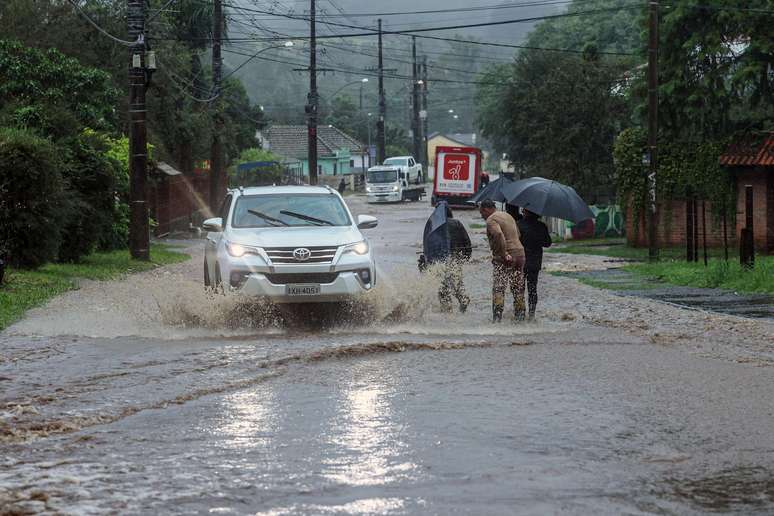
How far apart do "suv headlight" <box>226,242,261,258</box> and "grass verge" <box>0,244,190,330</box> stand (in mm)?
3005

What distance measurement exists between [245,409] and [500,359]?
150 inches

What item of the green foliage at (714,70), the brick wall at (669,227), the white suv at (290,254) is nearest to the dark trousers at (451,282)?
the white suv at (290,254)

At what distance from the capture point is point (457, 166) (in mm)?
58406

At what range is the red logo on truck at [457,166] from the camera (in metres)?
58.2

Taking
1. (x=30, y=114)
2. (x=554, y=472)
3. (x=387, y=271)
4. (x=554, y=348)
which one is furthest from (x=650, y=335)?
(x=30, y=114)

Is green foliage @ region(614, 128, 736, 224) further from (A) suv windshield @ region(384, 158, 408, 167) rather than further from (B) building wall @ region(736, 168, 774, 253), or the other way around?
(A) suv windshield @ region(384, 158, 408, 167)

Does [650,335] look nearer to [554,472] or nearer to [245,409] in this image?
[245,409]

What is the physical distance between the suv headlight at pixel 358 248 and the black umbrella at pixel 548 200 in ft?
8.37

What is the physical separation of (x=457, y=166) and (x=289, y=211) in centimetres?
4286

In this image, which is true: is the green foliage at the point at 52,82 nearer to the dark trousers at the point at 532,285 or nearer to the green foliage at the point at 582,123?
the dark trousers at the point at 532,285

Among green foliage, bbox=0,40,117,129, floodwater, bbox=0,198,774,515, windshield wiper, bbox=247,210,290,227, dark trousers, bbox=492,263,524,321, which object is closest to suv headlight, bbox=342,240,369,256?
floodwater, bbox=0,198,774,515

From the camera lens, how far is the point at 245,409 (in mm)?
9609

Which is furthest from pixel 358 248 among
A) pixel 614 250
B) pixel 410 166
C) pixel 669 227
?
pixel 410 166

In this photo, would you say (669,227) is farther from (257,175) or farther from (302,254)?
(257,175)
